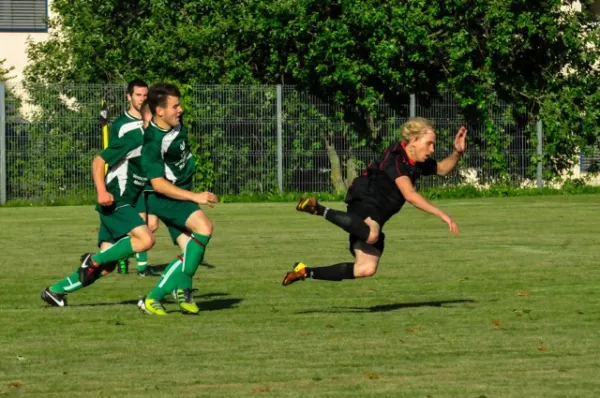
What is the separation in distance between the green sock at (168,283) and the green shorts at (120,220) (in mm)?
578

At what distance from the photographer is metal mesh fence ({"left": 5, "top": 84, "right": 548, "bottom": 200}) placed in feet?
96.4

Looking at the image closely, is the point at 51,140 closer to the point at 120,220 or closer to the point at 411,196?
the point at 120,220

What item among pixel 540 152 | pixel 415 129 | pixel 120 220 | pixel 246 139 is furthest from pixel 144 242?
pixel 540 152

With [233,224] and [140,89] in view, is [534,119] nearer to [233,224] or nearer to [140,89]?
[233,224]

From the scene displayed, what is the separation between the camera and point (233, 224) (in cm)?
2325

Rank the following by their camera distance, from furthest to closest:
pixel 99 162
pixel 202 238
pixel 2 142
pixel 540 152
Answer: pixel 540 152 → pixel 2 142 → pixel 99 162 → pixel 202 238

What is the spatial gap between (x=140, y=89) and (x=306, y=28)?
59.9 feet

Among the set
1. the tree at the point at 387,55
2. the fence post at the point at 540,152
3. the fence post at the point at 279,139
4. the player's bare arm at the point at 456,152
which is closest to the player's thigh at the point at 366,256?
the player's bare arm at the point at 456,152

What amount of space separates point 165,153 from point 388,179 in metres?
1.74

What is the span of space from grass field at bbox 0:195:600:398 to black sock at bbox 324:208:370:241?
25.0 inches

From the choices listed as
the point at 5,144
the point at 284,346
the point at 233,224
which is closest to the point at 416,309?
the point at 284,346

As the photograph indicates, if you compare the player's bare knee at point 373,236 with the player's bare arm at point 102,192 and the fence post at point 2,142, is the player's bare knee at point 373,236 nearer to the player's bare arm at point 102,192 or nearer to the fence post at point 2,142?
the player's bare arm at point 102,192

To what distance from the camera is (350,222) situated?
11281 mm

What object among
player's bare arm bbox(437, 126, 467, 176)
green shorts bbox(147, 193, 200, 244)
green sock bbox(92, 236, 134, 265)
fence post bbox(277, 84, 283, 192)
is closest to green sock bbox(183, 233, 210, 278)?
green shorts bbox(147, 193, 200, 244)
